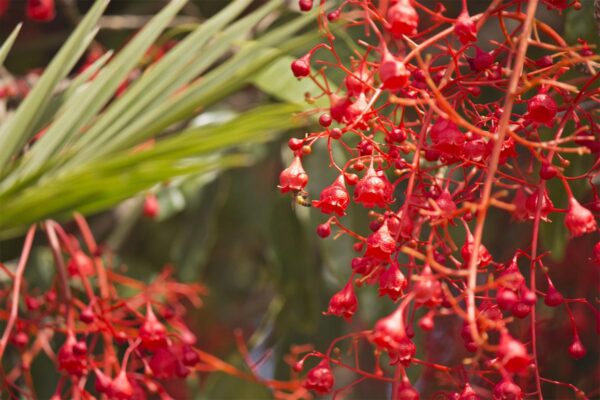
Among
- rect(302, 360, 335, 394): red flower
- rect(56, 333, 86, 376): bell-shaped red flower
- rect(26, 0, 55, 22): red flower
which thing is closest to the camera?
rect(302, 360, 335, 394): red flower

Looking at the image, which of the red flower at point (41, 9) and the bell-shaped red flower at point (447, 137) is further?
the red flower at point (41, 9)

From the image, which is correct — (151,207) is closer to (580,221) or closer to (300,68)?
(300,68)

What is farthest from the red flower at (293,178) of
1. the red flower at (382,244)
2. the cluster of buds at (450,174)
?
the red flower at (382,244)

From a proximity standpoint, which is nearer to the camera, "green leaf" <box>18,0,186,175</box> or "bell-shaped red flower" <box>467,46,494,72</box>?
"bell-shaped red flower" <box>467,46,494,72</box>

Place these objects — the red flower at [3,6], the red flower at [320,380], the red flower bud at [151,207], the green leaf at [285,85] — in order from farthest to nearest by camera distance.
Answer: the red flower at [3,6] → the red flower bud at [151,207] → the green leaf at [285,85] → the red flower at [320,380]

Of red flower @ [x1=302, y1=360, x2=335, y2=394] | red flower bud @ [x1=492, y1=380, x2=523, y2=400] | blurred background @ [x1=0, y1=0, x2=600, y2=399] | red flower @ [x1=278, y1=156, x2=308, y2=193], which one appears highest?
red flower @ [x1=278, y1=156, x2=308, y2=193]

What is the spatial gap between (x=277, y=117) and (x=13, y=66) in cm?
123

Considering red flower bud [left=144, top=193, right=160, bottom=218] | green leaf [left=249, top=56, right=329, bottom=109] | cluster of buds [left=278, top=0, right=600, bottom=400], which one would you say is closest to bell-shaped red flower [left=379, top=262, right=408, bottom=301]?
cluster of buds [left=278, top=0, right=600, bottom=400]

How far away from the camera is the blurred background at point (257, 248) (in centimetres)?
132

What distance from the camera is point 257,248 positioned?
7.61 ft

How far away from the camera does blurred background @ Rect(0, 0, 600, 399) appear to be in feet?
4.32

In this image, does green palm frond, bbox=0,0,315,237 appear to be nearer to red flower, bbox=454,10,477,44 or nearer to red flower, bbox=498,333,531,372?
red flower, bbox=454,10,477,44

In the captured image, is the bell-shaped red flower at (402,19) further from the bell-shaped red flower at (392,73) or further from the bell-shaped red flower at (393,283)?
the bell-shaped red flower at (393,283)

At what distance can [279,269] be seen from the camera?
1.65 meters
